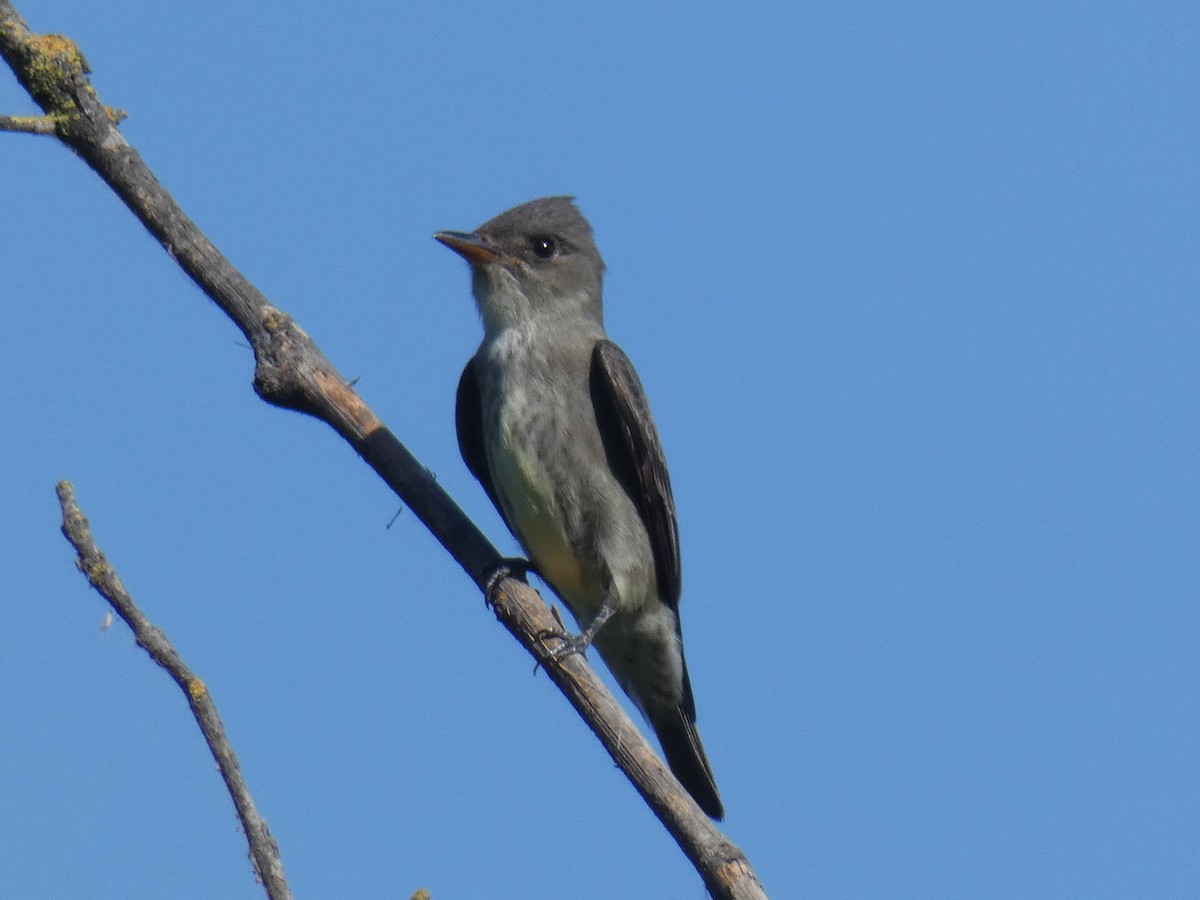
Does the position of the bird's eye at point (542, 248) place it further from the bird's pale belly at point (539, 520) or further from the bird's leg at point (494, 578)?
the bird's leg at point (494, 578)

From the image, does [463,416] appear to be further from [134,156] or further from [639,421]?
[134,156]

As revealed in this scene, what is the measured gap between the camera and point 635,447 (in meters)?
7.55

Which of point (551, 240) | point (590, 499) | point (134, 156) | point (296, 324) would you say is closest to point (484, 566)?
point (296, 324)

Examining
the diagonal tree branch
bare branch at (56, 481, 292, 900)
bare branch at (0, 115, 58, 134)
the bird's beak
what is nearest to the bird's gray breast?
the bird's beak

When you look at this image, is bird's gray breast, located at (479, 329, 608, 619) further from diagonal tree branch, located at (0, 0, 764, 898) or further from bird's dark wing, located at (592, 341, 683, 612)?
diagonal tree branch, located at (0, 0, 764, 898)

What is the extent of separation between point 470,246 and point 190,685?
486 centimetres

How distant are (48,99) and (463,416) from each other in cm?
362

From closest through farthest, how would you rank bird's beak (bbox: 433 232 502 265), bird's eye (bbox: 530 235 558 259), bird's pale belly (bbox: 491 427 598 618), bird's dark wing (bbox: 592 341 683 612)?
bird's pale belly (bbox: 491 427 598 618)
bird's dark wing (bbox: 592 341 683 612)
bird's beak (bbox: 433 232 502 265)
bird's eye (bbox: 530 235 558 259)

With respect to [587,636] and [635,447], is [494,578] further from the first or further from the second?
[635,447]

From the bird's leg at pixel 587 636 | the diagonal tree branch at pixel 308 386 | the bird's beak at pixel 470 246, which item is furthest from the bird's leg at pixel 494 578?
the bird's beak at pixel 470 246

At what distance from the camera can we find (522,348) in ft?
25.1

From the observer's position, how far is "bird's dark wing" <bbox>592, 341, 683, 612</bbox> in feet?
24.8

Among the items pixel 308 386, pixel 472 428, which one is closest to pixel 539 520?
pixel 472 428

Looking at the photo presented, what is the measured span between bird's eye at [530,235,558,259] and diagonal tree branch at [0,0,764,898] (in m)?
3.11
